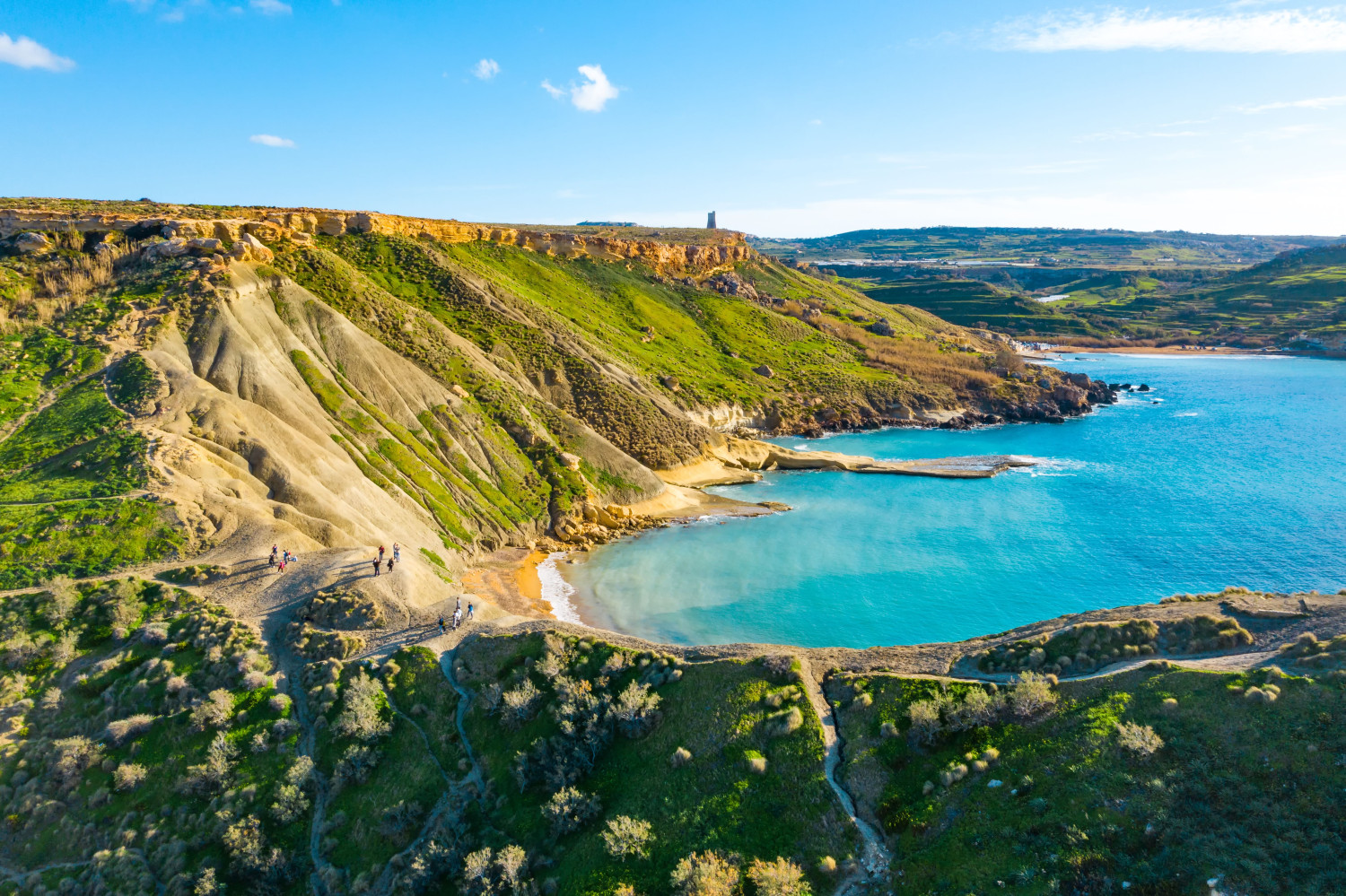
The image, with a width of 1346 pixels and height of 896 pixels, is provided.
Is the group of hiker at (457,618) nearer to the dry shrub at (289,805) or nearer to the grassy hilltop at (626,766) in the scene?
the grassy hilltop at (626,766)

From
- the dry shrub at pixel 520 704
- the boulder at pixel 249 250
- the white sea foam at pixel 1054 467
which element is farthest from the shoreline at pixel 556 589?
the white sea foam at pixel 1054 467

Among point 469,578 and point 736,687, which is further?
point 469,578

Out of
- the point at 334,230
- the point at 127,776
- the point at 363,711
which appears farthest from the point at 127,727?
the point at 334,230

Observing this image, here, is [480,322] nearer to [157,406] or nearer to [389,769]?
[157,406]

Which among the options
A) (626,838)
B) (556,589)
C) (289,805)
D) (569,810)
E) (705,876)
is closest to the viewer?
(705,876)

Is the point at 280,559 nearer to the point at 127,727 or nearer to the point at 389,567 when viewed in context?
the point at 389,567

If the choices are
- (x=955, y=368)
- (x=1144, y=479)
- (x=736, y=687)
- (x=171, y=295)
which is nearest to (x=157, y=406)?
(x=171, y=295)
